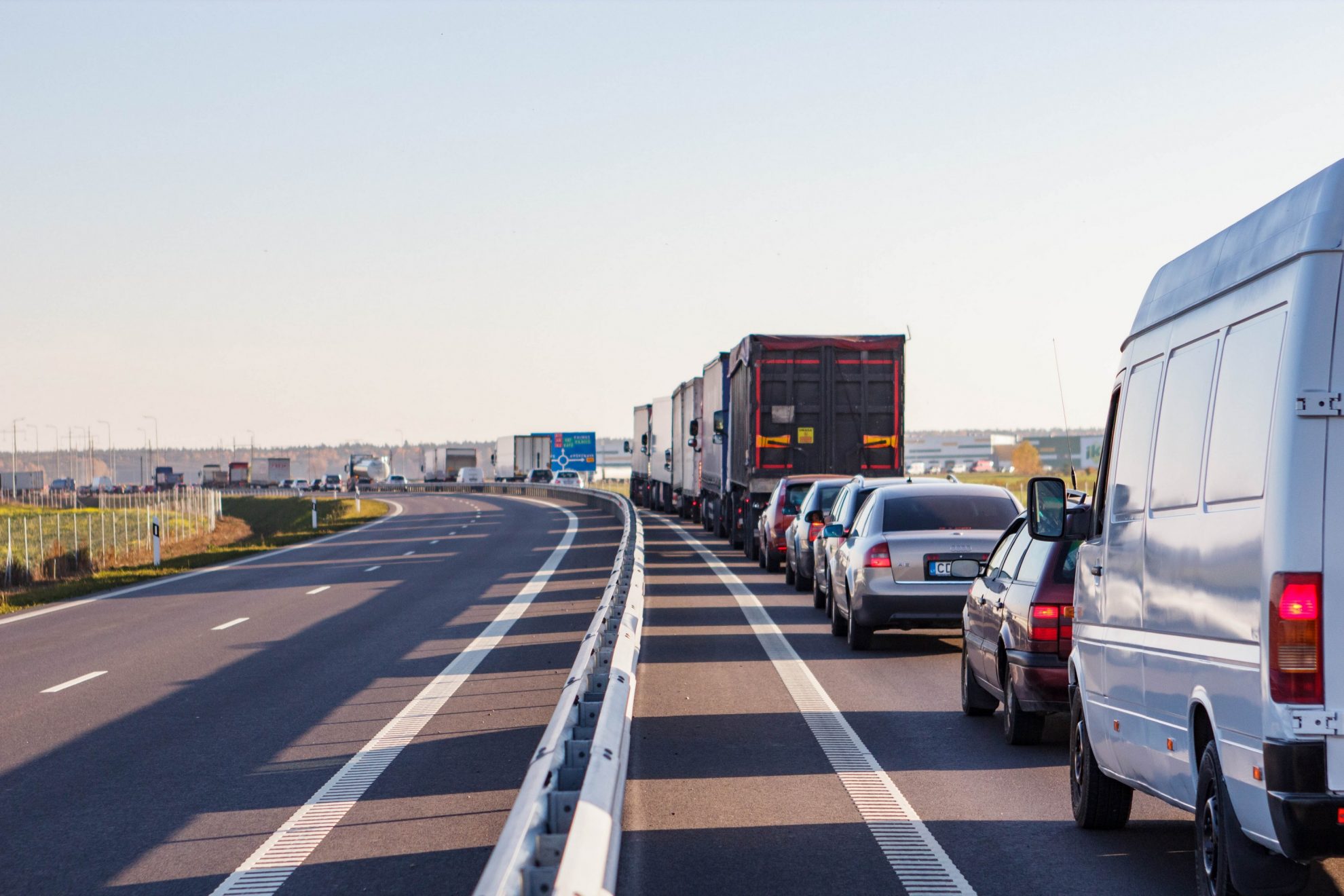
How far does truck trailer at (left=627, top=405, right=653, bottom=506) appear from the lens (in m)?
65.8

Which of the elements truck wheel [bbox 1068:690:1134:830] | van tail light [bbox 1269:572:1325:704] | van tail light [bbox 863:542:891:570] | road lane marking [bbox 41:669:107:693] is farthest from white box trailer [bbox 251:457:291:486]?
van tail light [bbox 1269:572:1325:704]

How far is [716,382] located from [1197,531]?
32.9m

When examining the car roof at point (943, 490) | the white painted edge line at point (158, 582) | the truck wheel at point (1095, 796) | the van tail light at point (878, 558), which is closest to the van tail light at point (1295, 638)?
the truck wheel at point (1095, 796)

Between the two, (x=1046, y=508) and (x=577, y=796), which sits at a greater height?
(x=1046, y=508)

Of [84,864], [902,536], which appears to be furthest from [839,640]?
[84,864]

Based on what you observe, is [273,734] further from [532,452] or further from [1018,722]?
[532,452]

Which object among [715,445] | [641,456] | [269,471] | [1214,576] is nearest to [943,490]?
[1214,576]

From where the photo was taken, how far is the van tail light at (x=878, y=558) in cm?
1512

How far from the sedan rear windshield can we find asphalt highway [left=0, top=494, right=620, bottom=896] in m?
3.66

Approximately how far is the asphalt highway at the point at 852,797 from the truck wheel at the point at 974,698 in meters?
0.21

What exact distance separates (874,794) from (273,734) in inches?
180

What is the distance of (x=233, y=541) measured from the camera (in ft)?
184

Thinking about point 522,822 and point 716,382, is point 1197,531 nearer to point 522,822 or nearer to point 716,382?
point 522,822

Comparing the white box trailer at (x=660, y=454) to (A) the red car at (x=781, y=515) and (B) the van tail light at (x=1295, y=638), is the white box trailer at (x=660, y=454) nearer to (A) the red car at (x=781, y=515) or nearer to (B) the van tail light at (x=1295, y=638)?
(A) the red car at (x=781, y=515)
